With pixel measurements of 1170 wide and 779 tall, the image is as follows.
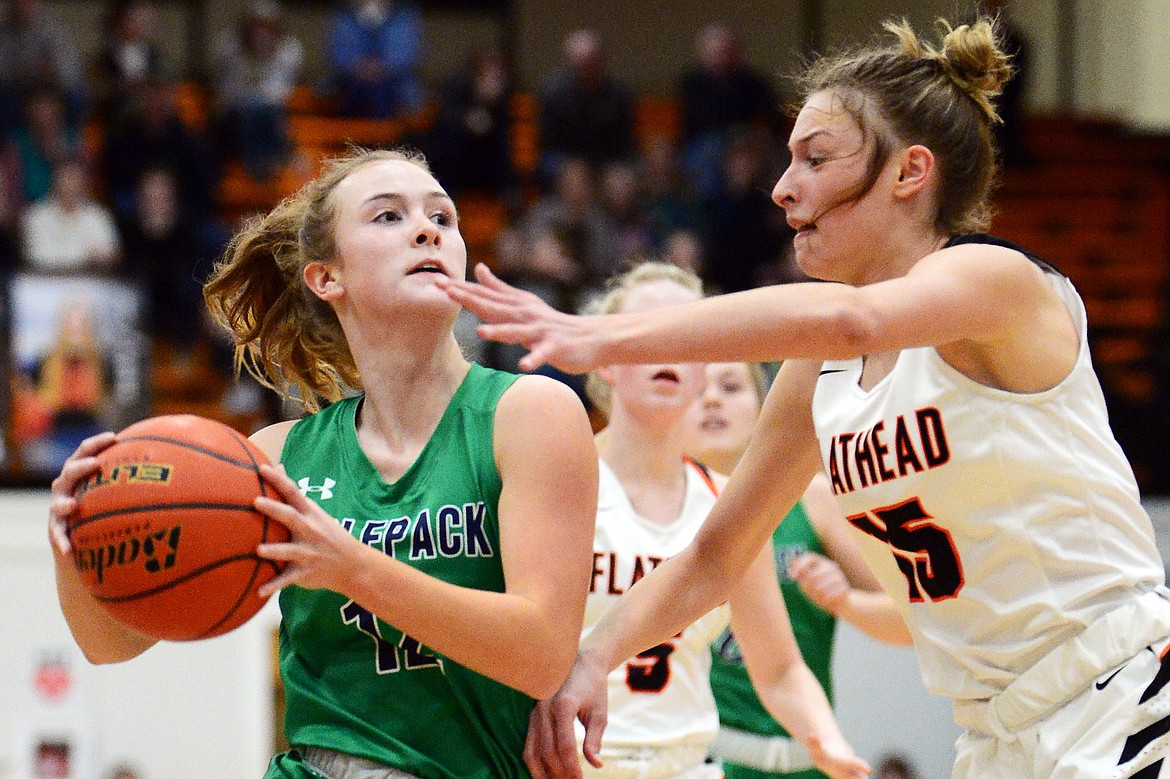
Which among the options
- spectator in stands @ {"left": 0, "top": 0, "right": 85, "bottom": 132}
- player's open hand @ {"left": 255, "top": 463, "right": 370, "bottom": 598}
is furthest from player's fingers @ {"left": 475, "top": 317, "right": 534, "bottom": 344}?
spectator in stands @ {"left": 0, "top": 0, "right": 85, "bottom": 132}

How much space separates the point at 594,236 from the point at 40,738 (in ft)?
16.7

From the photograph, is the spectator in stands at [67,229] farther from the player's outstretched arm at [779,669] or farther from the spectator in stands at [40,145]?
the player's outstretched arm at [779,669]

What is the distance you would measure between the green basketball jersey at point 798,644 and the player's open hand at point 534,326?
2630 mm

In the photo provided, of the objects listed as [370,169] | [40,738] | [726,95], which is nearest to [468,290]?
[370,169]

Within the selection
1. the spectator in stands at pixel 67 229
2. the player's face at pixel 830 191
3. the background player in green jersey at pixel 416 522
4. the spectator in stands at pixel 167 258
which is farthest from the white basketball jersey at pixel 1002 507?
the spectator in stands at pixel 67 229

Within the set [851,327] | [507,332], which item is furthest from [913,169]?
[507,332]

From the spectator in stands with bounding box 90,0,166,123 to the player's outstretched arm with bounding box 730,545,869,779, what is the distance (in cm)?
874

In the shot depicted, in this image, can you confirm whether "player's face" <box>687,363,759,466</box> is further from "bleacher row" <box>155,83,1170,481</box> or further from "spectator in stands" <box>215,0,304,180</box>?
"spectator in stands" <box>215,0,304,180</box>

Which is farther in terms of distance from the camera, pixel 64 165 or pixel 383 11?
pixel 383 11

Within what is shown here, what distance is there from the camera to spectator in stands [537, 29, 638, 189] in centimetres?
1164

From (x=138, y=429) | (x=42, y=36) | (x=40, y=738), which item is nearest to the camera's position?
(x=138, y=429)

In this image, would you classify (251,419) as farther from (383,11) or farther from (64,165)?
(383,11)

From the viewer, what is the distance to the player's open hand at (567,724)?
9.27 feet

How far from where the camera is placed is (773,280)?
421 inches
